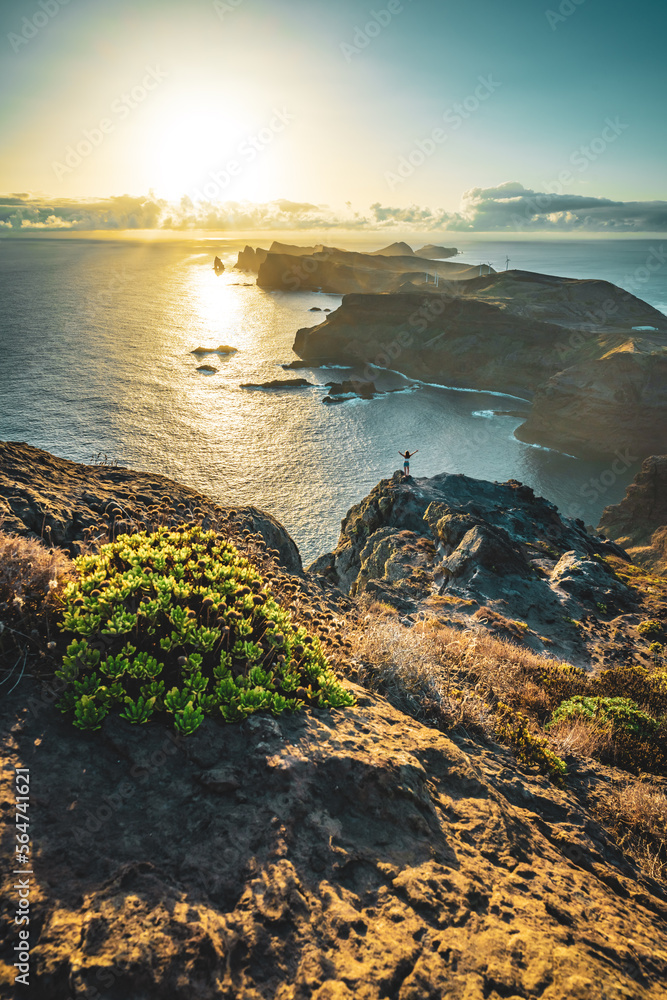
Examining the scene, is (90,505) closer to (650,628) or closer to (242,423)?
(650,628)

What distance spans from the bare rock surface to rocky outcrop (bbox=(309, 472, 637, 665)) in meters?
8.10

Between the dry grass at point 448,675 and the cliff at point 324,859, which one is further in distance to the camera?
the dry grass at point 448,675

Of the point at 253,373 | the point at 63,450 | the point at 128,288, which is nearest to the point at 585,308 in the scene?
the point at 253,373

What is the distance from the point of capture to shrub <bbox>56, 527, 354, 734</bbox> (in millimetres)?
4121

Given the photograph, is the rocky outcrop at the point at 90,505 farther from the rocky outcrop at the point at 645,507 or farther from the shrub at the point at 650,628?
the rocky outcrop at the point at 645,507

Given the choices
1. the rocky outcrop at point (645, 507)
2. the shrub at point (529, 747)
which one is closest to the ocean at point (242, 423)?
the rocky outcrop at point (645, 507)

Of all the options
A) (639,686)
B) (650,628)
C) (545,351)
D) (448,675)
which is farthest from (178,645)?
(545,351)

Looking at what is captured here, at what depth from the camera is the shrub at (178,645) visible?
4.12m

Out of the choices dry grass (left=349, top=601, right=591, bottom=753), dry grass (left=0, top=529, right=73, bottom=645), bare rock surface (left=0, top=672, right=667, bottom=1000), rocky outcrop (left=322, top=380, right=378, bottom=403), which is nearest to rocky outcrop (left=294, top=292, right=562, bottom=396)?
rocky outcrop (left=322, top=380, right=378, bottom=403)

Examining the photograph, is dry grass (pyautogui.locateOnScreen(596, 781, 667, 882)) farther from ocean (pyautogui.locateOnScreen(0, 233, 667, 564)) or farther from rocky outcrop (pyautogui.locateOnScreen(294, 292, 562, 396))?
rocky outcrop (pyautogui.locateOnScreen(294, 292, 562, 396))

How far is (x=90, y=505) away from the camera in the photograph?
8305mm

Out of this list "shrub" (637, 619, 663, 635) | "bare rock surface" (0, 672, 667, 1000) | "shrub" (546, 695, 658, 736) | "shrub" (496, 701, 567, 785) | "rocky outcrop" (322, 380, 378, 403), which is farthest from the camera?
"rocky outcrop" (322, 380, 378, 403)

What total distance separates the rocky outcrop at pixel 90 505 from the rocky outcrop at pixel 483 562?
5.48 m

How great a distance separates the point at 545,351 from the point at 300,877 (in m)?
98.2
